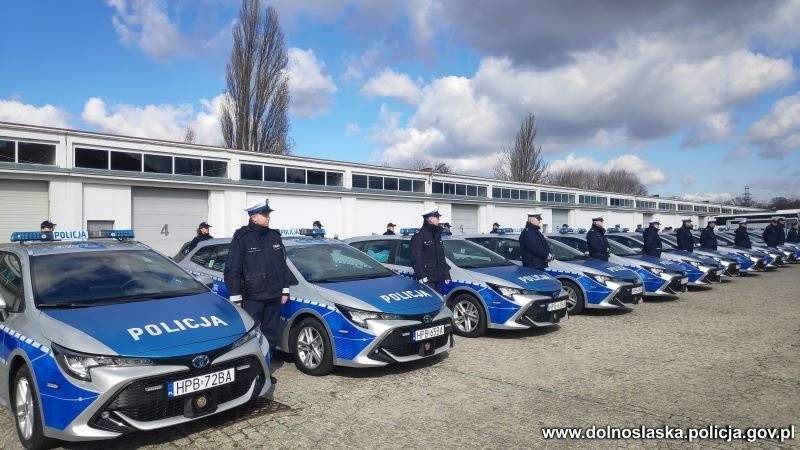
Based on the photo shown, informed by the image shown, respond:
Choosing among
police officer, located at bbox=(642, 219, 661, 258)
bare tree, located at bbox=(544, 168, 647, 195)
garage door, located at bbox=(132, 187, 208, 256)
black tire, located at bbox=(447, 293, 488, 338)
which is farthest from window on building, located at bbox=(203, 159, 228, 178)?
bare tree, located at bbox=(544, 168, 647, 195)

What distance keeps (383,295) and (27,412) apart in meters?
3.25

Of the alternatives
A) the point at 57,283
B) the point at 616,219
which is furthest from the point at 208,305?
the point at 616,219

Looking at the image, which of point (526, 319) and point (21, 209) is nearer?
point (526, 319)

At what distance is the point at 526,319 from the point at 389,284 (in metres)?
2.20

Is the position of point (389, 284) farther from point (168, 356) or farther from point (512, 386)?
point (168, 356)

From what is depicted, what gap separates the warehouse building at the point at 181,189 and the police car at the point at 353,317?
Answer: 2.77 m

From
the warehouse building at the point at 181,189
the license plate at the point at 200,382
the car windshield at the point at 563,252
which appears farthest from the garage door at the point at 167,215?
the license plate at the point at 200,382

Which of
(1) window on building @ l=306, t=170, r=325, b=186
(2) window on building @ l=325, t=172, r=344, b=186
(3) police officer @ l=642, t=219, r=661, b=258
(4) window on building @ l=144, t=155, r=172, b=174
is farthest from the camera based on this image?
(2) window on building @ l=325, t=172, r=344, b=186

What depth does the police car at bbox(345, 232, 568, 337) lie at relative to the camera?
711 cm

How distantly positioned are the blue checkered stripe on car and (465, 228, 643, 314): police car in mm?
6942

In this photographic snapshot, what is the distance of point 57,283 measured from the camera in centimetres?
421

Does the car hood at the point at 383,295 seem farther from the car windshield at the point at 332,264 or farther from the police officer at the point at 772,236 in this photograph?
the police officer at the point at 772,236

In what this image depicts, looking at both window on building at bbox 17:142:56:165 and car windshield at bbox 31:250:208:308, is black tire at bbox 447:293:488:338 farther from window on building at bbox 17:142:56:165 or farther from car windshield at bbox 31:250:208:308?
window on building at bbox 17:142:56:165

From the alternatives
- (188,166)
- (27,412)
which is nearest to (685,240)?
(27,412)
